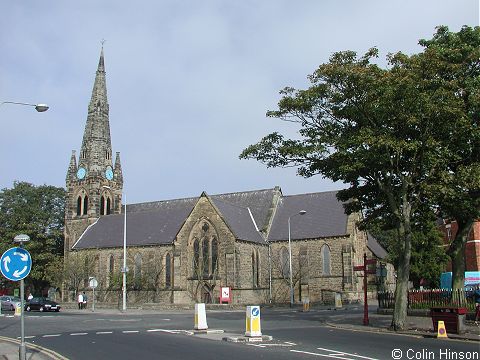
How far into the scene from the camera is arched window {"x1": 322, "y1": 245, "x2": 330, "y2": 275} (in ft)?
185

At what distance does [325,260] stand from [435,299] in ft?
91.9

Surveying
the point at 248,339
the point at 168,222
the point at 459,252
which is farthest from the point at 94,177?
the point at 248,339

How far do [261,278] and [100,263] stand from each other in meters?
21.0

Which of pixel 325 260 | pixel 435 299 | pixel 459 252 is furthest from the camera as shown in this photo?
pixel 325 260

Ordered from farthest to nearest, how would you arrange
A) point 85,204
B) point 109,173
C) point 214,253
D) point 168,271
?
1. point 109,173
2. point 85,204
3. point 168,271
4. point 214,253

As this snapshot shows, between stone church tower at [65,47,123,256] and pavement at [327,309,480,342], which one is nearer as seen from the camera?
pavement at [327,309,480,342]

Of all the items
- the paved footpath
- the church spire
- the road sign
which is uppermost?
the church spire

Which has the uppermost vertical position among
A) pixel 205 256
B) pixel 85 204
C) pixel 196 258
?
pixel 85 204

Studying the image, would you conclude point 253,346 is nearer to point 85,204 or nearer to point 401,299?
point 401,299

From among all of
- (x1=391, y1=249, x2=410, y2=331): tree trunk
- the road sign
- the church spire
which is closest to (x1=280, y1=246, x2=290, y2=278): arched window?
the church spire

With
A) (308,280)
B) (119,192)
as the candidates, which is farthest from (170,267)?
(119,192)

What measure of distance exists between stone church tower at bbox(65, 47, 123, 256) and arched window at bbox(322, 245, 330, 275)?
111 feet

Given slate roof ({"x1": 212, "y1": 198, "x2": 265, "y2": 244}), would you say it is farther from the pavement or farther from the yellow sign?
the yellow sign

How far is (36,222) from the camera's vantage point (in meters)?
77.2
